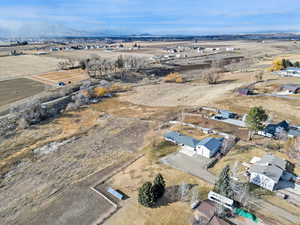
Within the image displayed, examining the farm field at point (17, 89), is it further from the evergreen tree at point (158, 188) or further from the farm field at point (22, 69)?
the evergreen tree at point (158, 188)

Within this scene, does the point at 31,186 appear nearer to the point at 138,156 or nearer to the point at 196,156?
the point at 138,156

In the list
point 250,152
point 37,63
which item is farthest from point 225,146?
point 37,63

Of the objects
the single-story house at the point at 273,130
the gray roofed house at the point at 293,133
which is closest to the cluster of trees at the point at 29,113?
the single-story house at the point at 273,130

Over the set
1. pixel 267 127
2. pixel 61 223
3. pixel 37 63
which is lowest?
pixel 61 223

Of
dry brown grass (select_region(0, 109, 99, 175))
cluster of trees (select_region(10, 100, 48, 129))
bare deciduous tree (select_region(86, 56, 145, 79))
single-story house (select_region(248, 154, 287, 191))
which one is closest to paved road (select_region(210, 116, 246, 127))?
single-story house (select_region(248, 154, 287, 191))

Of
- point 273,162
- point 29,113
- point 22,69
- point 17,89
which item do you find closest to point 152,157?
point 273,162

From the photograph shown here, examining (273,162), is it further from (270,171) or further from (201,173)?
(201,173)
